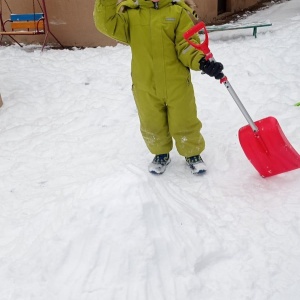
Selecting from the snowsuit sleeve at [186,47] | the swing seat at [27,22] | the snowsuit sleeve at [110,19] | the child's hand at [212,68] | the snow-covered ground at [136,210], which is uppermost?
the snowsuit sleeve at [110,19]

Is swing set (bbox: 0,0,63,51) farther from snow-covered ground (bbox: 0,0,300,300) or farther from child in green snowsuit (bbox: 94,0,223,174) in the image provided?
child in green snowsuit (bbox: 94,0,223,174)

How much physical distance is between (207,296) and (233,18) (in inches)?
329

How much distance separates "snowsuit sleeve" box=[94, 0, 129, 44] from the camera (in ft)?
8.78

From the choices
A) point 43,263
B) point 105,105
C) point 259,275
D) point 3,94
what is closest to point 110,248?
point 43,263

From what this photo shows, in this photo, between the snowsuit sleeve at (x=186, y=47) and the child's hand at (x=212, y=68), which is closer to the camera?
the child's hand at (x=212, y=68)

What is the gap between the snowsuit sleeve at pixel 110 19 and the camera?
8.78ft

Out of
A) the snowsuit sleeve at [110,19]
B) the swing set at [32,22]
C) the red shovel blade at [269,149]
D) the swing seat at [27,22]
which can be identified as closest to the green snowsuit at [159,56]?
the snowsuit sleeve at [110,19]

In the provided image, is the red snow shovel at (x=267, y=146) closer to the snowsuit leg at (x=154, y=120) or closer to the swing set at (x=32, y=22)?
the snowsuit leg at (x=154, y=120)

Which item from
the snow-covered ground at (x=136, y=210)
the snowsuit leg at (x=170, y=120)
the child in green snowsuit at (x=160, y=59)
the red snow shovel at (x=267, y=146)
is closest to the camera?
the snow-covered ground at (x=136, y=210)

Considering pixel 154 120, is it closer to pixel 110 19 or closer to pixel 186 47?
pixel 186 47

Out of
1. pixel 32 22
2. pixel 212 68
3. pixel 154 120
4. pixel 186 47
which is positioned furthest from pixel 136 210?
pixel 32 22

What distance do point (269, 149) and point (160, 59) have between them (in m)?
1.03

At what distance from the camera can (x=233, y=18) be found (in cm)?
933

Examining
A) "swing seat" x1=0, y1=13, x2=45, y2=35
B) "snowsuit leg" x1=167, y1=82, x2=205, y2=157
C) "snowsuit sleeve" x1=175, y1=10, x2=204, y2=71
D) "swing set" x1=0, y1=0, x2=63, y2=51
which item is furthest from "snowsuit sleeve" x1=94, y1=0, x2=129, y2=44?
"swing seat" x1=0, y1=13, x2=45, y2=35
